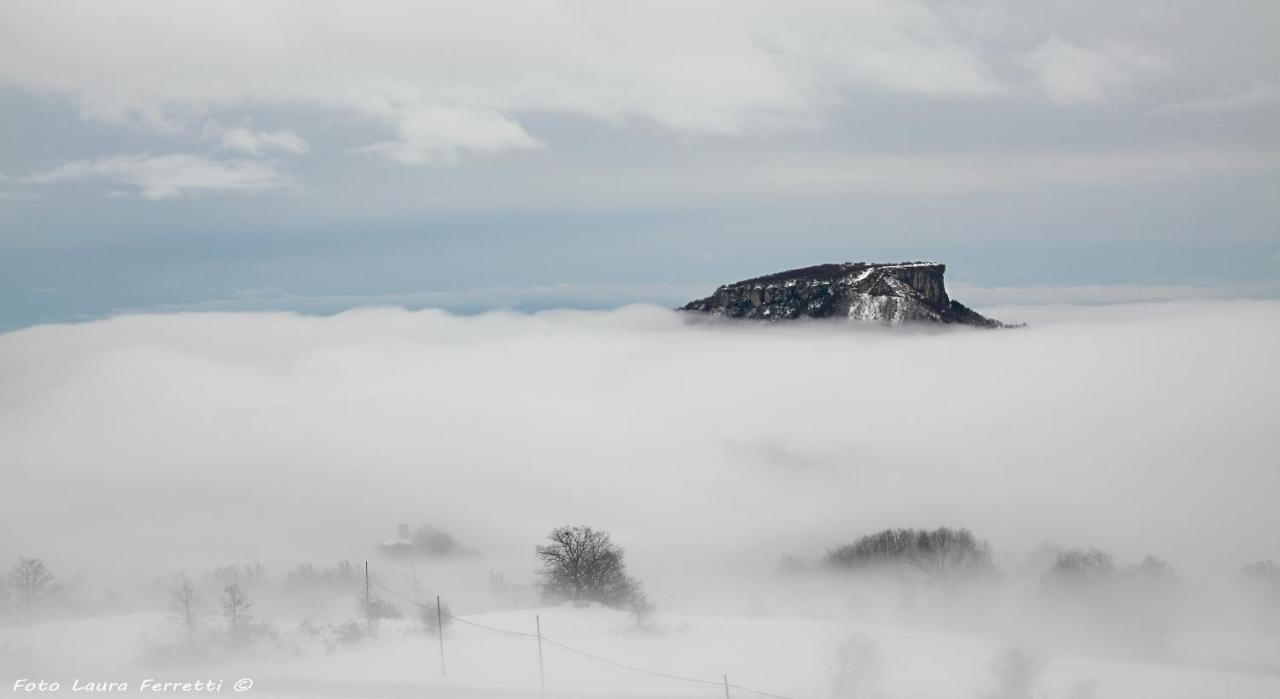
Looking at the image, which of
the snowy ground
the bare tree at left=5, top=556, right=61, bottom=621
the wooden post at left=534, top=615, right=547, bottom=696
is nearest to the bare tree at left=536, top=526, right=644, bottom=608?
the snowy ground

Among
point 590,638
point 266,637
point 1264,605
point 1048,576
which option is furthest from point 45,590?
point 1264,605

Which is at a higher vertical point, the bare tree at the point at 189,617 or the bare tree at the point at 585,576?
the bare tree at the point at 189,617

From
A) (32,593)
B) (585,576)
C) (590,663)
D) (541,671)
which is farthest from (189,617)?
(32,593)

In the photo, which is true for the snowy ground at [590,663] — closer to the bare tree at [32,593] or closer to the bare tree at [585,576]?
the bare tree at [585,576]

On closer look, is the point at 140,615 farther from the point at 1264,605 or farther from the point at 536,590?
the point at 1264,605

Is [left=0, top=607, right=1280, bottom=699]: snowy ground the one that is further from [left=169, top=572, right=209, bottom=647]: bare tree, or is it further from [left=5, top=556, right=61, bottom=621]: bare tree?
[left=5, top=556, right=61, bottom=621]: bare tree

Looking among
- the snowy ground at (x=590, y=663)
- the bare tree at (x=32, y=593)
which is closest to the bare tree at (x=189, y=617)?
the snowy ground at (x=590, y=663)

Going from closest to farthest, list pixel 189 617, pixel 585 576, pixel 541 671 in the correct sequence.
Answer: pixel 541 671
pixel 189 617
pixel 585 576

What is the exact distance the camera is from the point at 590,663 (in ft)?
302

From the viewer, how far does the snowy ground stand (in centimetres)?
8381

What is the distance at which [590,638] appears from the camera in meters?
98.4

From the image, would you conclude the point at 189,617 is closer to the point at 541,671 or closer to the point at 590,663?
the point at 541,671

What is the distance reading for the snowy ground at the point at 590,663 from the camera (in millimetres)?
83812

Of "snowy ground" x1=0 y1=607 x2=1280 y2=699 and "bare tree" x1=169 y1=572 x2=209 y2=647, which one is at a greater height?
"bare tree" x1=169 y1=572 x2=209 y2=647
